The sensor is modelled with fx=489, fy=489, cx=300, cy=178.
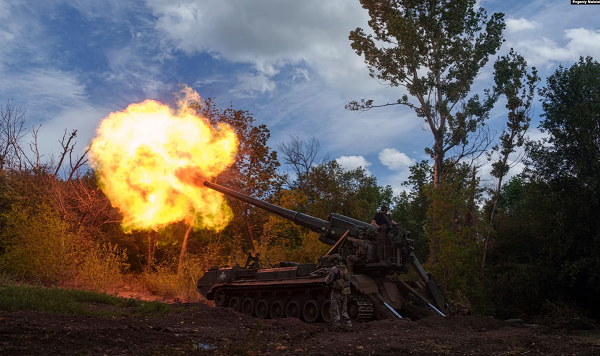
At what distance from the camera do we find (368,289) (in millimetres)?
13758

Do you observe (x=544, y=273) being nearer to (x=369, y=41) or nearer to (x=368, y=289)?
(x=368, y=289)

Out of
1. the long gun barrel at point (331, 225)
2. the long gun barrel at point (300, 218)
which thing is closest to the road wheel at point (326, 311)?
the long gun barrel at point (331, 225)

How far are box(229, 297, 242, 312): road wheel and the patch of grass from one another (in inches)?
119

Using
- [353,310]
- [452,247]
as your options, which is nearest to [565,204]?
[452,247]

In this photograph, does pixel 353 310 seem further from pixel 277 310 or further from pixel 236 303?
pixel 236 303

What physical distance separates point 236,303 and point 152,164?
240 inches

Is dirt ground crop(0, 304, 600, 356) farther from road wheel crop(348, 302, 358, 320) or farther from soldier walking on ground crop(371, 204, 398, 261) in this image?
soldier walking on ground crop(371, 204, 398, 261)

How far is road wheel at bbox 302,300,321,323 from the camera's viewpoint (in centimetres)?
1385

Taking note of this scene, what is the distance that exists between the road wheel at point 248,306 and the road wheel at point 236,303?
0.23m

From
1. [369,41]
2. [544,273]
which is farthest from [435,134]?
[544,273]

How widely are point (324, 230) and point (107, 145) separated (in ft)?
29.2

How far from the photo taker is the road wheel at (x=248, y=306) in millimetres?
16297

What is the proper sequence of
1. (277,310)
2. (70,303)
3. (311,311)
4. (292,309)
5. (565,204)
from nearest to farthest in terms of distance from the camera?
(70,303), (311,311), (292,309), (277,310), (565,204)

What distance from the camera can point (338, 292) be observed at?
12484mm
